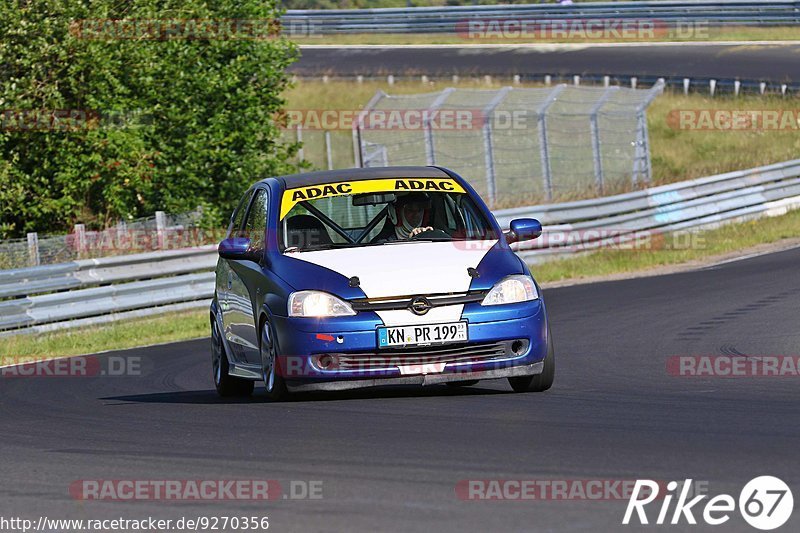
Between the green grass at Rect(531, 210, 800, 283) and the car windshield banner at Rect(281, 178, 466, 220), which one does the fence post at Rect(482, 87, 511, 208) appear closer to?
the green grass at Rect(531, 210, 800, 283)

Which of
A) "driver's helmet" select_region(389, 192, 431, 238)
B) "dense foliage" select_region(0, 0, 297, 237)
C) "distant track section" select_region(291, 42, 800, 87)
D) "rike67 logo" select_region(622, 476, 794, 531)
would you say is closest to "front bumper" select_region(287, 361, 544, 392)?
"driver's helmet" select_region(389, 192, 431, 238)

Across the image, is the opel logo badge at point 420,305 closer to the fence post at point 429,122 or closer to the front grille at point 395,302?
the front grille at point 395,302

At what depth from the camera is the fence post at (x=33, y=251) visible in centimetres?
1931

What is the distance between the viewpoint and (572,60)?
47969 mm

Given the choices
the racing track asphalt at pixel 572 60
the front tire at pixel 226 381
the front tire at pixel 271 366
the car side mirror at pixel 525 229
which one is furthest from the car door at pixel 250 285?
the racing track asphalt at pixel 572 60

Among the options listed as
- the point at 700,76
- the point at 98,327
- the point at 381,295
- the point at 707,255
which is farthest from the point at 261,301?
the point at 700,76

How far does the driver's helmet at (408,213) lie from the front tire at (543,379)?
1352 millimetres

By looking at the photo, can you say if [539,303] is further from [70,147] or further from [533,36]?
[533,36]

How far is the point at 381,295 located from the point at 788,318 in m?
6.49

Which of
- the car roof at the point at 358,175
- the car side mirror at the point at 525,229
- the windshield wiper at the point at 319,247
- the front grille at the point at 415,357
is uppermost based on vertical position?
the car roof at the point at 358,175

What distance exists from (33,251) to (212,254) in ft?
8.19

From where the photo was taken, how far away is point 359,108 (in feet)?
138

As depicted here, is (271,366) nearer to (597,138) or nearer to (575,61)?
(597,138)

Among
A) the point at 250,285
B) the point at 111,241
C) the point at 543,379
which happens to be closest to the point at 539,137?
the point at 111,241
